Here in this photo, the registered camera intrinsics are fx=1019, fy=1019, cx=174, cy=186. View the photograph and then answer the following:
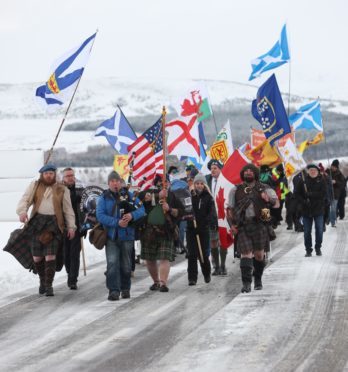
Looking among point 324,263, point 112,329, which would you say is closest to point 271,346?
point 112,329

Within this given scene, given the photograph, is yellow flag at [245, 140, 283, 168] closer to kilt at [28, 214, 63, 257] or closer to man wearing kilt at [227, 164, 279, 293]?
man wearing kilt at [227, 164, 279, 293]

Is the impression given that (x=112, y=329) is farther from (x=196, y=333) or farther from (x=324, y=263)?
(x=324, y=263)

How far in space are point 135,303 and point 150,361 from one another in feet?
12.2

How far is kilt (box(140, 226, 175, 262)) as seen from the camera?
13.1 m

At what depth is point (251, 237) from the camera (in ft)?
41.3

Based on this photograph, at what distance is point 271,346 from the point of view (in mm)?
8586

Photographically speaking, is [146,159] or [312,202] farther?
[312,202]

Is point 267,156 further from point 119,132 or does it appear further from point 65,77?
point 65,77

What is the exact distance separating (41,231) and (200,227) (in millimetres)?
2232

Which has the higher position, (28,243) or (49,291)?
(28,243)

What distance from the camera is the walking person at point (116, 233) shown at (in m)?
12.5

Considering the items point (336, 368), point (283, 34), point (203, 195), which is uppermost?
point (283, 34)

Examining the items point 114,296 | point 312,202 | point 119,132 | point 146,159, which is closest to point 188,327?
point 114,296

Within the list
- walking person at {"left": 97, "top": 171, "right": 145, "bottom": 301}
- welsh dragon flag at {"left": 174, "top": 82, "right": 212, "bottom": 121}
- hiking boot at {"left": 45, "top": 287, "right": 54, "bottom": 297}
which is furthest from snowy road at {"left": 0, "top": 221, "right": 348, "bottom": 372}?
welsh dragon flag at {"left": 174, "top": 82, "right": 212, "bottom": 121}
